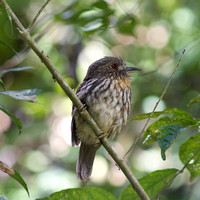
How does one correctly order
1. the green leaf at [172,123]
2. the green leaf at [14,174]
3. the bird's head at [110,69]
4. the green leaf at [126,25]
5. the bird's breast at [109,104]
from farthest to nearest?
1. the green leaf at [126,25]
2. the bird's head at [110,69]
3. the bird's breast at [109,104]
4. the green leaf at [172,123]
5. the green leaf at [14,174]

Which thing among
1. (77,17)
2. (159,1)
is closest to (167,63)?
(159,1)

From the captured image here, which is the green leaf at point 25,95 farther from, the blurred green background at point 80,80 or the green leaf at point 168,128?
the blurred green background at point 80,80

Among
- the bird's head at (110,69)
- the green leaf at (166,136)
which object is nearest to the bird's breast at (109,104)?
the bird's head at (110,69)

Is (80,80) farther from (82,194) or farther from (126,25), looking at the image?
(82,194)

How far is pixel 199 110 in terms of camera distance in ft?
13.3

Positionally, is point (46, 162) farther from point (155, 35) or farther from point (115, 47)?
point (155, 35)

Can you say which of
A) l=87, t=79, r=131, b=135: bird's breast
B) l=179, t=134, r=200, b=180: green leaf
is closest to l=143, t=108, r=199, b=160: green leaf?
l=179, t=134, r=200, b=180: green leaf

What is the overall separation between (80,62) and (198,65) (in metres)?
1.46

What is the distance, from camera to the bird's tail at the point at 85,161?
3236mm

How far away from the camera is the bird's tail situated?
10.6 ft

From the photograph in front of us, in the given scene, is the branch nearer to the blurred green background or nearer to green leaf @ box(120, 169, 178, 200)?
green leaf @ box(120, 169, 178, 200)

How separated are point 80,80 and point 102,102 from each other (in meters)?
1.89

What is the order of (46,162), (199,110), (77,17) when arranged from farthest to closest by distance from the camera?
1. (46,162)
2. (199,110)
3. (77,17)

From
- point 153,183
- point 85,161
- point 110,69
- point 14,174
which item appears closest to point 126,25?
point 110,69
